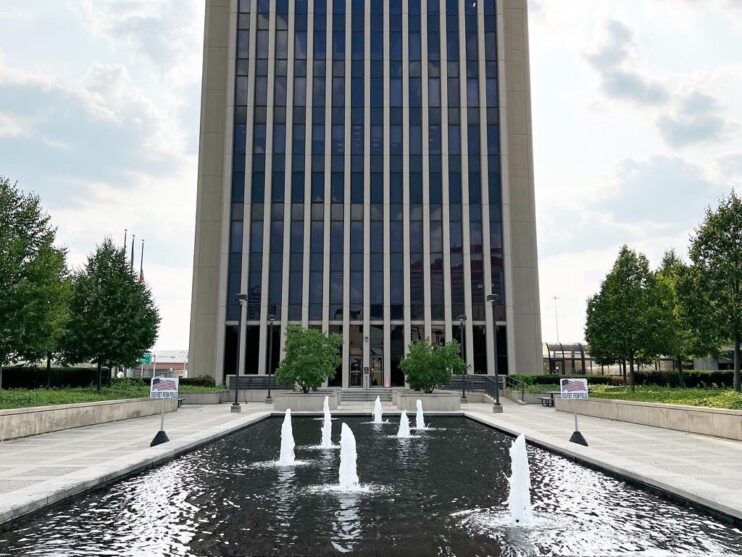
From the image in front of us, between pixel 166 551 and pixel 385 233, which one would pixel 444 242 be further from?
pixel 166 551

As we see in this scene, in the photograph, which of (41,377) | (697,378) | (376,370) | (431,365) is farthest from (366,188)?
(697,378)

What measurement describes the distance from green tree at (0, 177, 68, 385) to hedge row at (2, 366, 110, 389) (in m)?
9.63

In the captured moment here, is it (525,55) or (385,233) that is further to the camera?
(525,55)

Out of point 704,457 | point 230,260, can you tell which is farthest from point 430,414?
point 230,260

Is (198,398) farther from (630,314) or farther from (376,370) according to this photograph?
(630,314)

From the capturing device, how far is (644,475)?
10477 millimetres

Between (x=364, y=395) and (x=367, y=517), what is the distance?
32.2 meters

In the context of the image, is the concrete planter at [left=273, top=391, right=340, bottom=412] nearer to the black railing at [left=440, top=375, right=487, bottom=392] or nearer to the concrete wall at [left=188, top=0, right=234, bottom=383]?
the black railing at [left=440, top=375, right=487, bottom=392]

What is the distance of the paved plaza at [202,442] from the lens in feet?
29.8

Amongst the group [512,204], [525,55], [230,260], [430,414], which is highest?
[525,55]

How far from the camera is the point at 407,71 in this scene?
1937 inches

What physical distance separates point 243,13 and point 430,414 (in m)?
40.1

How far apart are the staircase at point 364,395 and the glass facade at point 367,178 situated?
2.80 m

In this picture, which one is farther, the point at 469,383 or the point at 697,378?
the point at 697,378
